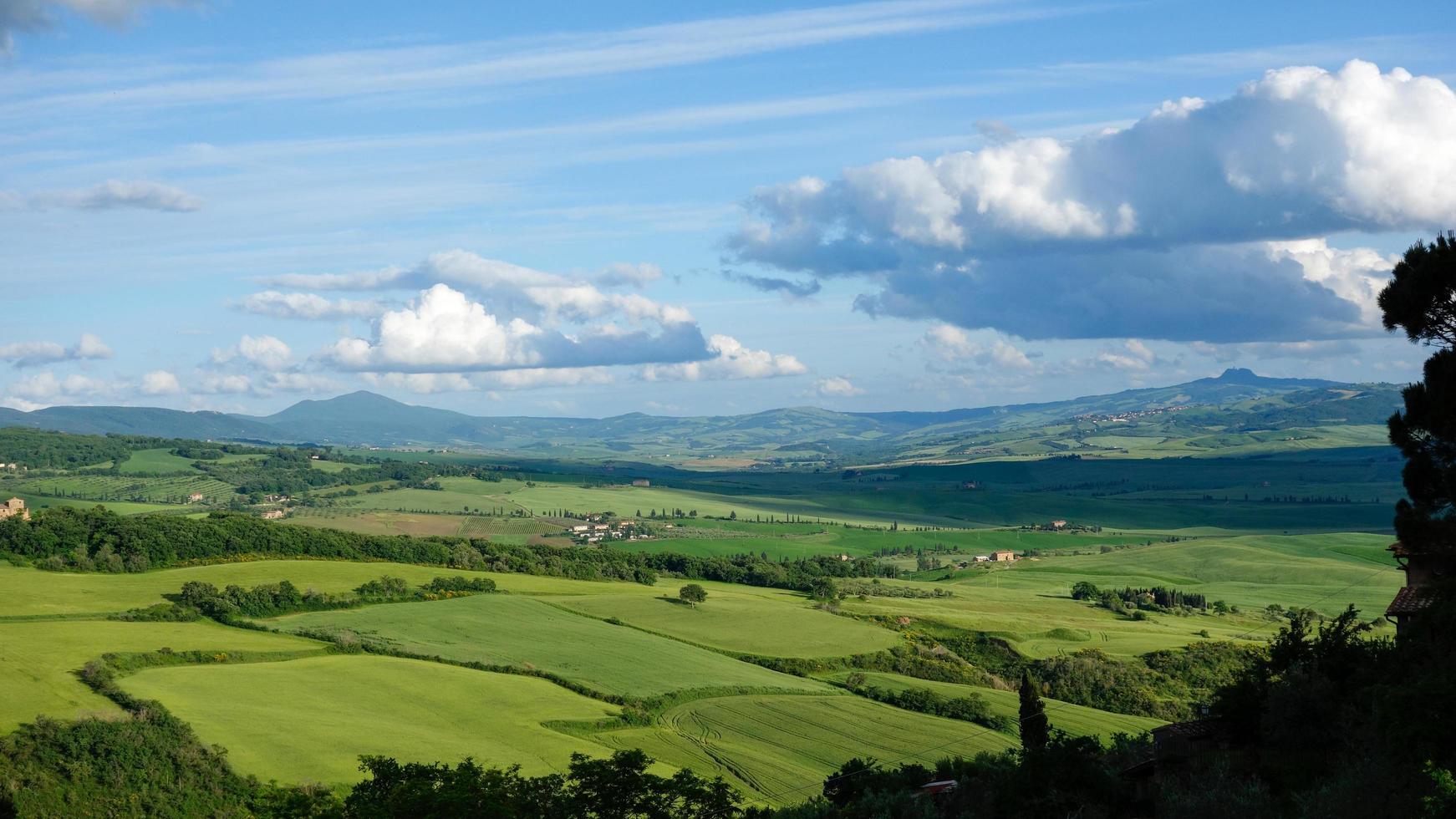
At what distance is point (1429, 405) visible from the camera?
30062 mm

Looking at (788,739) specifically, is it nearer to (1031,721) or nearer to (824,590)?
(1031,721)

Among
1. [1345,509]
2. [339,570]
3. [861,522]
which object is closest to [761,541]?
[861,522]

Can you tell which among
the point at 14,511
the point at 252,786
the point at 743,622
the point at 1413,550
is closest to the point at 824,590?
the point at 743,622

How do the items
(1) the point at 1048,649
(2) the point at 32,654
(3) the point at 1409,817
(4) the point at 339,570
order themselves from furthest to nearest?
(4) the point at 339,570 < (1) the point at 1048,649 < (2) the point at 32,654 < (3) the point at 1409,817

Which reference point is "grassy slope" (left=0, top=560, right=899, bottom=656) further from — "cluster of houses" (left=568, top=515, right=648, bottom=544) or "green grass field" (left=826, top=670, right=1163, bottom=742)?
"cluster of houses" (left=568, top=515, right=648, bottom=544)

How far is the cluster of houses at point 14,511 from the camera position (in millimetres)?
111494

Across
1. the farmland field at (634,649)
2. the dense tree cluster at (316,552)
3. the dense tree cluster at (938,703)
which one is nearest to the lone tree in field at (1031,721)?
the farmland field at (634,649)

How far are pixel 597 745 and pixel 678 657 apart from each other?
21.4 meters

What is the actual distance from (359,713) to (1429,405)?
1999 inches

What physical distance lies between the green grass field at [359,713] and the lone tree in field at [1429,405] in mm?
37090

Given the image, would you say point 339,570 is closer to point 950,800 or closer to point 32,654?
point 32,654

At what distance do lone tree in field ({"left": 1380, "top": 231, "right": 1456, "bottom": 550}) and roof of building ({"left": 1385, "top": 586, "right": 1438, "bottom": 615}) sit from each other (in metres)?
1.22

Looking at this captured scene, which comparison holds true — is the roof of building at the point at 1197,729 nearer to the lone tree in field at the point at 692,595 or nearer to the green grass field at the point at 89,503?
the lone tree in field at the point at 692,595

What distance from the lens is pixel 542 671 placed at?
74.7 meters
